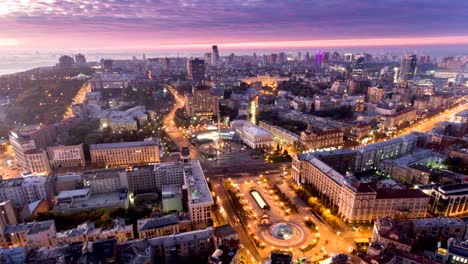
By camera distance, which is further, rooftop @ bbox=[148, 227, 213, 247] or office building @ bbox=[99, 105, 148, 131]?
office building @ bbox=[99, 105, 148, 131]

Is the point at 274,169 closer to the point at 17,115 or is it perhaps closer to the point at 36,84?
the point at 17,115

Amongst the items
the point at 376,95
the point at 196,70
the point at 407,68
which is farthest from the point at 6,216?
the point at 407,68

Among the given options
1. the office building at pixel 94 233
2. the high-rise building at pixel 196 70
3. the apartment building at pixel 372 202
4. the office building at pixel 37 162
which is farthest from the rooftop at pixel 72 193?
the high-rise building at pixel 196 70

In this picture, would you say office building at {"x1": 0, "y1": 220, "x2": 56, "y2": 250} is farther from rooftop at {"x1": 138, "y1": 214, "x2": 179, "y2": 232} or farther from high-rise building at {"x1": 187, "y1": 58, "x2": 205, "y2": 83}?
high-rise building at {"x1": 187, "y1": 58, "x2": 205, "y2": 83}

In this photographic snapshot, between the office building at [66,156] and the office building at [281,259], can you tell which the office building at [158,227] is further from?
the office building at [66,156]

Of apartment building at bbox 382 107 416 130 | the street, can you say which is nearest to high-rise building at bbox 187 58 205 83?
the street

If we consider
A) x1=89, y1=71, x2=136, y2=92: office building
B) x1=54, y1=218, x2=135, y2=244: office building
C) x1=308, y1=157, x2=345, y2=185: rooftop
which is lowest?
x1=54, y1=218, x2=135, y2=244: office building

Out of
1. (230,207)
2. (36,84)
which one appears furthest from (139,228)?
(36,84)
